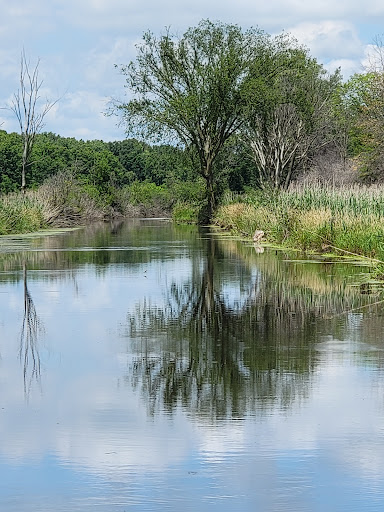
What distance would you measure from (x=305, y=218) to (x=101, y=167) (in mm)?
63145

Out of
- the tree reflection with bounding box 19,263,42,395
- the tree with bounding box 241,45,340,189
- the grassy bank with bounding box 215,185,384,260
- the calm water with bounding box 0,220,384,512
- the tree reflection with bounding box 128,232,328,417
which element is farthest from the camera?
the tree with bounding box 241,45,340,189

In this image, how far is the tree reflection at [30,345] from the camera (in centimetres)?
998

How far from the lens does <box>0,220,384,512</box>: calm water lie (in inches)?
241

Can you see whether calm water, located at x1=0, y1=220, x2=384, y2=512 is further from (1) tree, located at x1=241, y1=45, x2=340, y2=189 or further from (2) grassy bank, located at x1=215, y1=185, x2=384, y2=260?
(1) tree, located at x1=241, y1=45, x2=340, y2=189

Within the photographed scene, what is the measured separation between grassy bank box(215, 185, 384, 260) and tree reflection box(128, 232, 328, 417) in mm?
5623

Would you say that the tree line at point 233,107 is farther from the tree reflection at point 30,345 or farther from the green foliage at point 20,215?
the tree reflection at point 30,345

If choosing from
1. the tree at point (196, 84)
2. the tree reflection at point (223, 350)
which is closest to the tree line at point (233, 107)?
the tree at point (196, 84)

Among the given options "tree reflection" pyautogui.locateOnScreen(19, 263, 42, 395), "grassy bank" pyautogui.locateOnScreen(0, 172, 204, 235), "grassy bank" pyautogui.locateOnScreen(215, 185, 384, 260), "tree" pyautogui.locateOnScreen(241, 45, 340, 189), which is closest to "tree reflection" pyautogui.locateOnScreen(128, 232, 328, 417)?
"tree reflection" pyautogui.locateOnScreen(19, 263, 42, 395)

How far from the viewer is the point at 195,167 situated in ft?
234

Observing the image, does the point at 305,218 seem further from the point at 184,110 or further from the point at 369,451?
the point at 184,110

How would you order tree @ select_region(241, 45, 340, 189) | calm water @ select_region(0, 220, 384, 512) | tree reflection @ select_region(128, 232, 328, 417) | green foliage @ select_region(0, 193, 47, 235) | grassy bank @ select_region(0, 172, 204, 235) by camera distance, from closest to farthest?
calm water @ select_region(0, 220, 384, 512) → tree reflection @ select_region(128, 232, 328, 417) → green foliage @ select_region(0, 193, 47, 235) → grassy bank @ select_region(0, 172, 204, 235) → tree @ select_region(241, 45, 340, 189)

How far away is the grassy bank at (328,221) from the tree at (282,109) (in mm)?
26484

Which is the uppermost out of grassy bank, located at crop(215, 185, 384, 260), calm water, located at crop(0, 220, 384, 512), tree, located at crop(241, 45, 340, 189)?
tree, located at crop(241, 45, 340, 189)

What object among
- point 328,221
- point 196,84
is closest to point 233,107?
point 196,84
